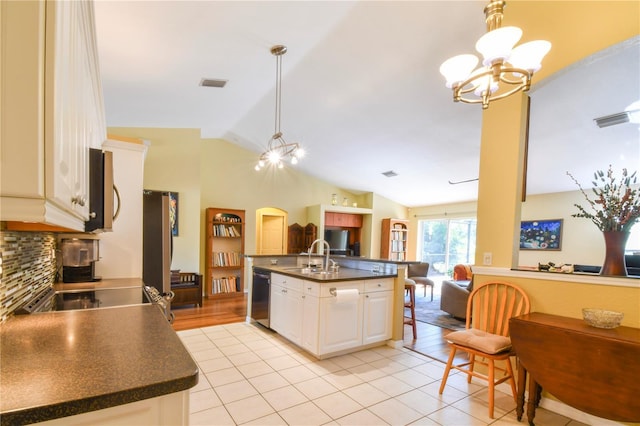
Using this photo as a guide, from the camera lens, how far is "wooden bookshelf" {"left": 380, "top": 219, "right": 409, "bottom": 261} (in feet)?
25.5

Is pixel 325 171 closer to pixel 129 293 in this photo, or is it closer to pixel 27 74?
pixel 129 293

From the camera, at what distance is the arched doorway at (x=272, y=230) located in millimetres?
6801

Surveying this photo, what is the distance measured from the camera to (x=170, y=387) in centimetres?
78

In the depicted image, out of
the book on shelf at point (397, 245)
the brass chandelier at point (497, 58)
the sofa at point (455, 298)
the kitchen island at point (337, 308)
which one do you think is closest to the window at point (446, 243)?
the book on shelf at point (397, 245)

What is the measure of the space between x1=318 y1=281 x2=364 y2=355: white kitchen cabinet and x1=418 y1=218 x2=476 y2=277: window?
5411mm

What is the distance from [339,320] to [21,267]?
242 centimetres

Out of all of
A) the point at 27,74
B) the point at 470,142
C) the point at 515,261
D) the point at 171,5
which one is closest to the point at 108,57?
the point at 171,5

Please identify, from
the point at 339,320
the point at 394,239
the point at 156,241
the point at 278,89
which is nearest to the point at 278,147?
the point at 278,89

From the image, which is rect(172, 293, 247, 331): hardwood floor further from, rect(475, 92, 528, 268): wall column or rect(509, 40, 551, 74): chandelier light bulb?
rect(509, 40, 551, 74): chandelier light bulb

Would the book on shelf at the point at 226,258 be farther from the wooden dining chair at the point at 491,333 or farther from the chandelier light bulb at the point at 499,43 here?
the chandelier light bulb at the point at 499,43

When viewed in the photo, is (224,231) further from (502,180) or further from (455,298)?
(502,180)

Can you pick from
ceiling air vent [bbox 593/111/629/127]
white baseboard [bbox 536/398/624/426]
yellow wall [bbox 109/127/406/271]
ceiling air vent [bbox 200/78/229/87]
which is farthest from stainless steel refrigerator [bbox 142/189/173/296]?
ceiling air vent [bbox 593/111/629/127]

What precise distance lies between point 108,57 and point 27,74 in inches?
102

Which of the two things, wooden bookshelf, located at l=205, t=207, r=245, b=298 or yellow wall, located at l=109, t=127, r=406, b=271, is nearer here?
yellow wall, located at l=109, t=127, r=406, b=271
